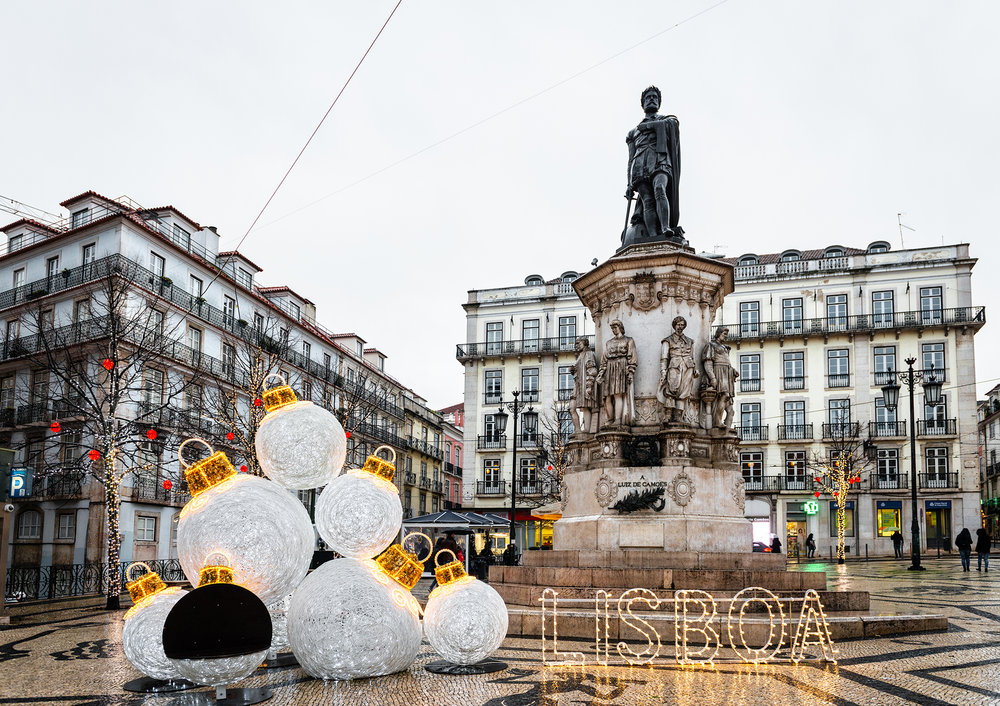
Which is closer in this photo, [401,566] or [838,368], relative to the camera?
[401,566]

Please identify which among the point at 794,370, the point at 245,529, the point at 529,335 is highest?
the point at 529,335

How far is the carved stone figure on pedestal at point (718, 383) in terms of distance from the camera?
1329 centimetres

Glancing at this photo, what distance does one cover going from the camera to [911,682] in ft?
23.4

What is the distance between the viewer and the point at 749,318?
168 ft

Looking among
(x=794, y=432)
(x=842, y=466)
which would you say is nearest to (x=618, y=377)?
(x=842, y=466)

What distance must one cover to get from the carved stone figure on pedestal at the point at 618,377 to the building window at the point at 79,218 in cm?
2974

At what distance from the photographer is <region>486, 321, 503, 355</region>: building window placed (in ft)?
180

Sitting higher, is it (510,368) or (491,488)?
(510,368)

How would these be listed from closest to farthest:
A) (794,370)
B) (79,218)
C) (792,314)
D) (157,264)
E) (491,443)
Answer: (157,264) → (79,218) → (794,370) → (792,314) → (491,443)

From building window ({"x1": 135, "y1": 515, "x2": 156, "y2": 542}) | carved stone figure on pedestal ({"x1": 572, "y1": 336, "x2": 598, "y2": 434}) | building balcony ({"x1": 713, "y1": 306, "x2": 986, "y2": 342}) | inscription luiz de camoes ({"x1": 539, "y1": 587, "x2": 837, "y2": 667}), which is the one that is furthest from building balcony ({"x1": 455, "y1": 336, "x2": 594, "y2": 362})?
inscription luiz de camoes ({"x1": 539, "y1": 587, "x2": 837, "y2": 667})

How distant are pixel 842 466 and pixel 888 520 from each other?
1212 centimetres

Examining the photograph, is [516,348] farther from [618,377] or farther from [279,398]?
[279,398]

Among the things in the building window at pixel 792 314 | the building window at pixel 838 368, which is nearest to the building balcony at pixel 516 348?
the building window at pixel 792 314

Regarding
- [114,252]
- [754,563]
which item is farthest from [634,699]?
[114,252]
